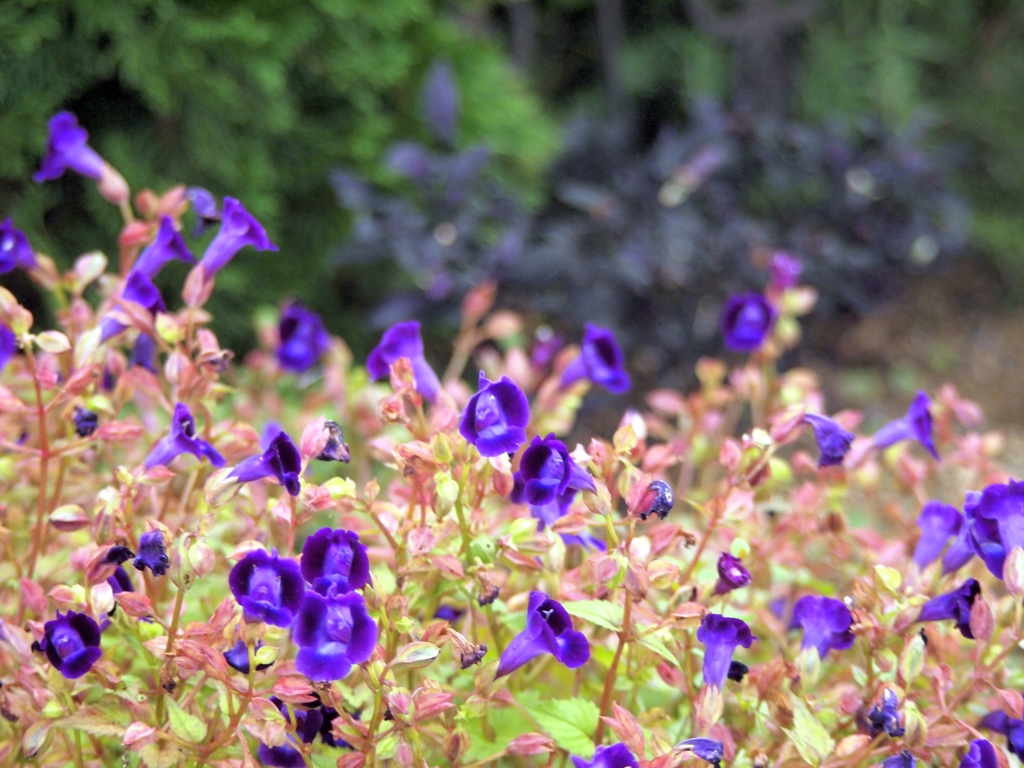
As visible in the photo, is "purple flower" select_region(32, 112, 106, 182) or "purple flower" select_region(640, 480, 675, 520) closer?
"purple flower" select_region(640, 480, 675, 520)

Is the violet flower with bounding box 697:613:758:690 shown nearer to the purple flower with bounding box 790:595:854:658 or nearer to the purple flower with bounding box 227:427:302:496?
the purple flower with bounding box 790:595:854:658

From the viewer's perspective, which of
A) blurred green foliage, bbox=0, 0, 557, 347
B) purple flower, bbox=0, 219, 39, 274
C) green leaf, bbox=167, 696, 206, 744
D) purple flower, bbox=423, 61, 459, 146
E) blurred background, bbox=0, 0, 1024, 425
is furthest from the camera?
purple flower, bbox=423, 61, 459, 146

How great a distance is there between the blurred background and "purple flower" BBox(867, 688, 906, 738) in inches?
35.8

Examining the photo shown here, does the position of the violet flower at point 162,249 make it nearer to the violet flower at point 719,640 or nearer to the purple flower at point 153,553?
the purple flower at point 153,553

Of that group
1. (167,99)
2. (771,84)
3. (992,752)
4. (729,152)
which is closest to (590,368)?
(992,752)

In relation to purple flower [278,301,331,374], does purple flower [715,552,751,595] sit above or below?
above

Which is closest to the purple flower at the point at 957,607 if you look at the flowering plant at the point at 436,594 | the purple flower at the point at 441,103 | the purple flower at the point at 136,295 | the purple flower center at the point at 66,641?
the flowering plant at the point at 436,594

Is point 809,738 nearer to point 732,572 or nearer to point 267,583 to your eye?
point 732,572

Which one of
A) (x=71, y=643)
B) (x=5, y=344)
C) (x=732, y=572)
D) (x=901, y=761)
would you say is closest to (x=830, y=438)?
(x=732, y=572)

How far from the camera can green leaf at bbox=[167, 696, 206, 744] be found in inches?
38.1

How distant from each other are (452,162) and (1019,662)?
5.41 ft

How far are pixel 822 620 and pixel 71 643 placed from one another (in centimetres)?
77

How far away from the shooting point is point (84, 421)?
47.1 inches

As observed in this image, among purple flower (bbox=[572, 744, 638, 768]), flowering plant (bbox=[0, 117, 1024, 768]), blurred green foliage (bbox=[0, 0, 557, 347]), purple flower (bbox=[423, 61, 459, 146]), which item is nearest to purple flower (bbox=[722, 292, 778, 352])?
flowering plant (bbox=[0, 117, 1024, 768])
